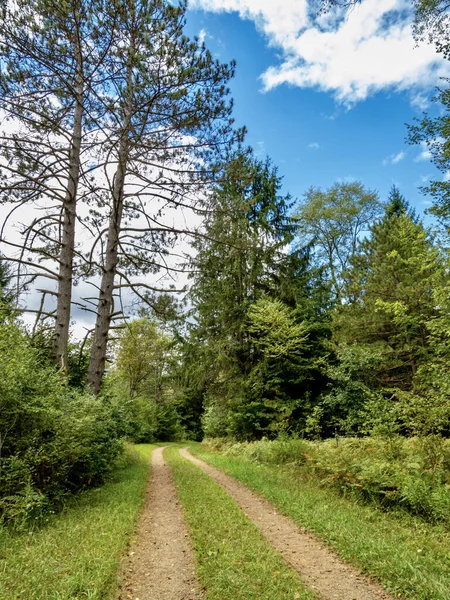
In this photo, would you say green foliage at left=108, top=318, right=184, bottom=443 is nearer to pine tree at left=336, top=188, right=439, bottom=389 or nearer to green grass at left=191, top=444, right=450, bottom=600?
pine tree at left=336, top=188, right=439, bottom=389

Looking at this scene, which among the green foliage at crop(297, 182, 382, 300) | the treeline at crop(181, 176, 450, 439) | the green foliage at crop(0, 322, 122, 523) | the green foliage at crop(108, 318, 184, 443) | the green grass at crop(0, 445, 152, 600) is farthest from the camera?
the green foliage at crop(108, 318, 184, 443)

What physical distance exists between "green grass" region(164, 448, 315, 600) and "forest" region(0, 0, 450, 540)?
2.66 m

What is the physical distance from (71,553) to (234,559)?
1982 mm

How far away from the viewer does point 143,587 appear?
346 cm

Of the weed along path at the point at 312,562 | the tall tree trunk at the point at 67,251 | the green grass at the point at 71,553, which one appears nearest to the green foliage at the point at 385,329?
the weed along path at the point at 312,562

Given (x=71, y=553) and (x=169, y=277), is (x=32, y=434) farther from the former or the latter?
(x=169, y=277)

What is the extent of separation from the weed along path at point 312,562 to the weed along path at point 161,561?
1.24 meters

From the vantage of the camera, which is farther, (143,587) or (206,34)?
(206,34)

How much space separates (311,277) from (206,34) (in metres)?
12.5

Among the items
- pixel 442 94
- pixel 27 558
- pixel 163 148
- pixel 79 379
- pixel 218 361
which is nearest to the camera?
pixel 27 558

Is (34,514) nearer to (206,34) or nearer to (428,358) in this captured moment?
(206,34)

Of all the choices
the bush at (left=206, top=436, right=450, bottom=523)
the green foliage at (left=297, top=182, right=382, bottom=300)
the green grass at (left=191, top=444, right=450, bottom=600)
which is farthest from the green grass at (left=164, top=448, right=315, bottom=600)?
the green foliage at (left=297, top=182, right=382, bottom=300)

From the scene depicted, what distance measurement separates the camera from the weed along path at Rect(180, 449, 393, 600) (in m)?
3.36

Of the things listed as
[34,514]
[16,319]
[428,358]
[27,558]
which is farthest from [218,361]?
[27,558]
